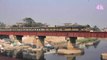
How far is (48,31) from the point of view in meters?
101

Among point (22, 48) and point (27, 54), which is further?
point (22, 48)

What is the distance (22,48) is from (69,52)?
66.8ft

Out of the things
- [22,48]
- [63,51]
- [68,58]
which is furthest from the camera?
[22,48]

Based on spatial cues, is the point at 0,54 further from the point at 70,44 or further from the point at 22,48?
the point at 70,44

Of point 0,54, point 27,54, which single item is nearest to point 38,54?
point 27,54

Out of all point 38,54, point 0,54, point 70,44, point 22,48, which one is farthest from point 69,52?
point 0,54

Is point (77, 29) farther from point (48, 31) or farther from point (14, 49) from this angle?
point (14, 49)

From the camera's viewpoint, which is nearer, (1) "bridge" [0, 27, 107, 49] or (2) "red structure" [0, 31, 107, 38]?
(2) "red structure" [0, 31, 107, 38]

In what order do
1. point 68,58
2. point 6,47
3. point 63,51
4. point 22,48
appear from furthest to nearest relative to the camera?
point 6,47, point 22,48, point 63,51, point 68,58

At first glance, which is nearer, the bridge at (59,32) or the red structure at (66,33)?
the red structure at (66,33)

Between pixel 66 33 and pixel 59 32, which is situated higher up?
pixel 59 32

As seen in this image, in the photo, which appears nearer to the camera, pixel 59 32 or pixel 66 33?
pixel 66 33

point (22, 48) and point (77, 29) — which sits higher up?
point (77, 29)

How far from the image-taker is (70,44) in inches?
3846
